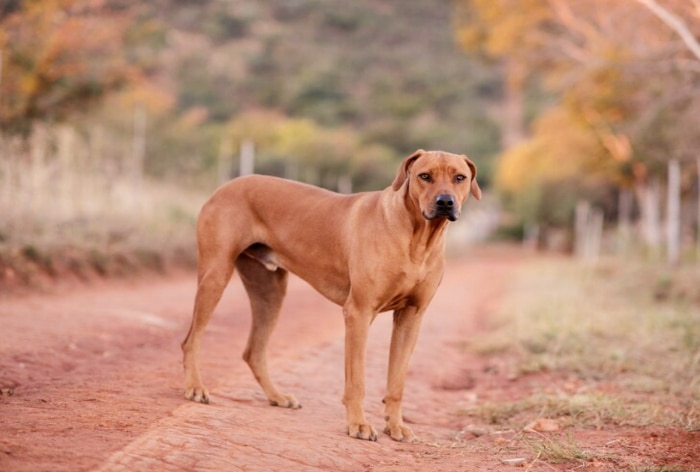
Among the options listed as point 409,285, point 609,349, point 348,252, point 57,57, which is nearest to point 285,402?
point 348,252

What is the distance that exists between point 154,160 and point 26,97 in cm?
709

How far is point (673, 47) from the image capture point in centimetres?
1432

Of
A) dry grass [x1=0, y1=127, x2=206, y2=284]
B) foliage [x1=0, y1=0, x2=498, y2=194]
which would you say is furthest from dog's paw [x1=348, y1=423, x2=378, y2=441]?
foliage [x1=0, y1=0, x2=498, y2=194]

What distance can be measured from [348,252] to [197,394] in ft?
4.32

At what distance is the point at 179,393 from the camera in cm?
561

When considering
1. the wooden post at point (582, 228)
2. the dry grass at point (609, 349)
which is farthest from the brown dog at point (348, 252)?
the wooden post at point (582, 228)

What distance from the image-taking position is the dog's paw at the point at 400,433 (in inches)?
208

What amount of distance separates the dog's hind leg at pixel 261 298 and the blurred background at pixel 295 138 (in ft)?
16.6

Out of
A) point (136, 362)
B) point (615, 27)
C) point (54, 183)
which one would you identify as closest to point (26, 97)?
point (54, 183)

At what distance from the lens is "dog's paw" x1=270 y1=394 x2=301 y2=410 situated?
5781 millimetres

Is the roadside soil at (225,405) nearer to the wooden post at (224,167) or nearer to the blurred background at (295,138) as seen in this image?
the blurred background at (295,138)

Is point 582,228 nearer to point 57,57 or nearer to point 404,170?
point 57,57

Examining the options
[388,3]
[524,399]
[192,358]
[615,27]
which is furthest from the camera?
[388,3]

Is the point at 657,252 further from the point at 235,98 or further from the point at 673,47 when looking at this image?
the point at 235,98
